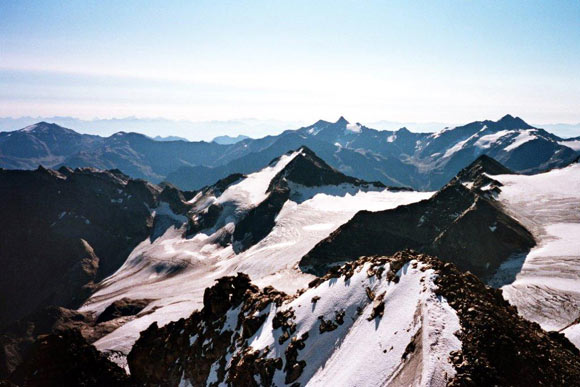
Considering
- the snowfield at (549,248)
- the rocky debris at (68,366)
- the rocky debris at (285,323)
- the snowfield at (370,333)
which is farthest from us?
the snowfield at (549,248)

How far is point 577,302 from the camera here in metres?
50.7

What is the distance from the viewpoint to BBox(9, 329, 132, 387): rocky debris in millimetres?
36312

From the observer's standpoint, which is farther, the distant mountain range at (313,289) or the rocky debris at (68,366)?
the rocky debris at (68,366)

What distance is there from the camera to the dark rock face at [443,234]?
244 feet

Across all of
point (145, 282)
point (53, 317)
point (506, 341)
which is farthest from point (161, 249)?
point (506, 341)

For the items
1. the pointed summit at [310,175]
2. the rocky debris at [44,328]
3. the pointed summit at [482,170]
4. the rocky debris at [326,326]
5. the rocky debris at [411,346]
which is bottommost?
the rocky debris at [44,328]

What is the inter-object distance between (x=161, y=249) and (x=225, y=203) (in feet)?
132

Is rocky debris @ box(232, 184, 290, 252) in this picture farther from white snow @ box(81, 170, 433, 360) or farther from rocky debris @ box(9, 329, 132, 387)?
rocky debris @ box(9, 329, 132, 387)

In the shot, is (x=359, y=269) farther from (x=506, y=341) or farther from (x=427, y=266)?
(x=506, y=341)

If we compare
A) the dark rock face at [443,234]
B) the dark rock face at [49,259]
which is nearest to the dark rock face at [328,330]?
the dark rock face at [443,234]

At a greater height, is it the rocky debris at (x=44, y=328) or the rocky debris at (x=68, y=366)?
the rocky debris at (x=68, y=366)

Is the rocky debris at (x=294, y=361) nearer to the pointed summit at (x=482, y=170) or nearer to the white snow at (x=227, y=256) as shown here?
the white snow at (x=227, y=256)

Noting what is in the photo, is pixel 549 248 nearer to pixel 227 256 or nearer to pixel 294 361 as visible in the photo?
pixel 294 361

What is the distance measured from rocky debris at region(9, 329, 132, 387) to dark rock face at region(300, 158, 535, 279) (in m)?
58.5
